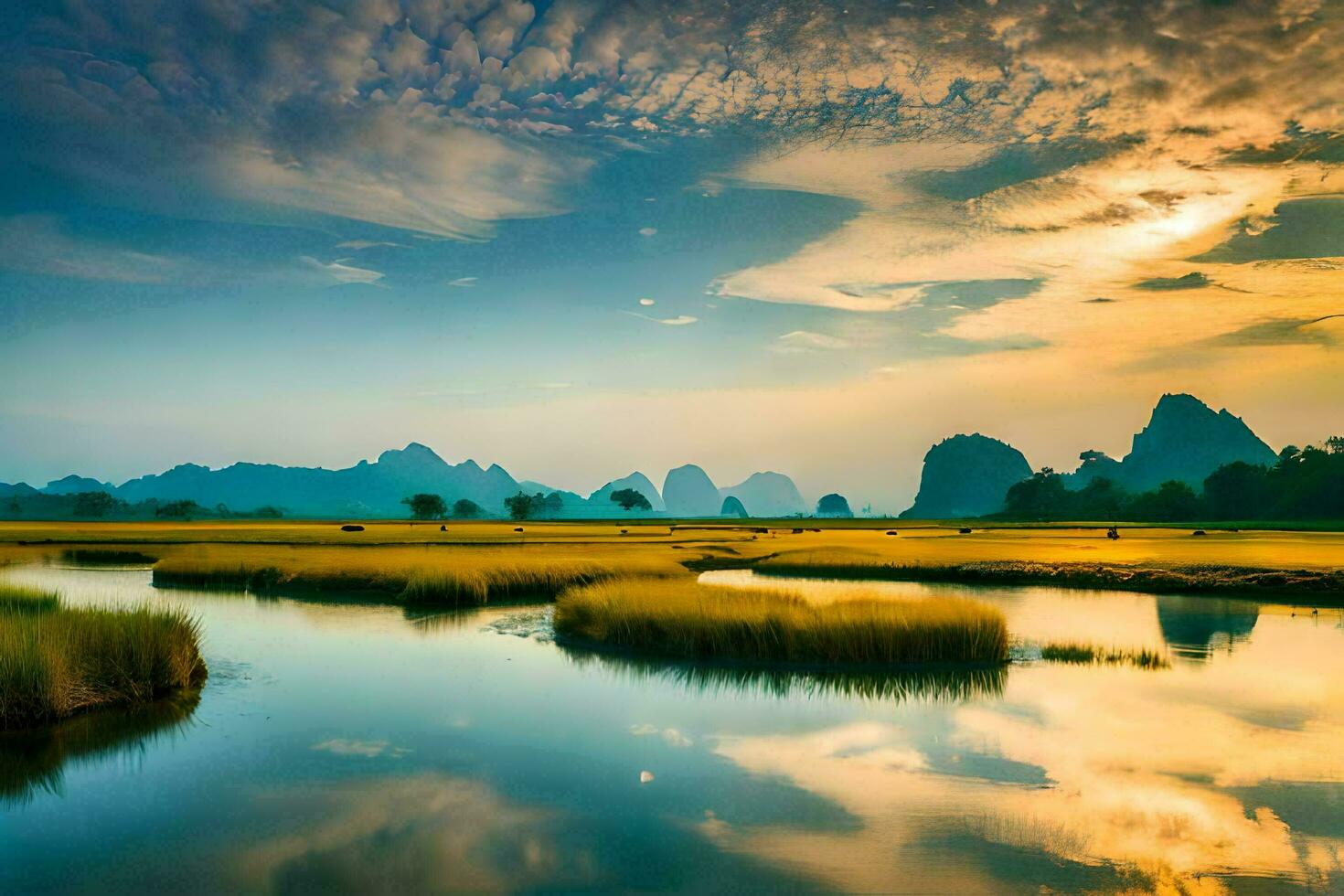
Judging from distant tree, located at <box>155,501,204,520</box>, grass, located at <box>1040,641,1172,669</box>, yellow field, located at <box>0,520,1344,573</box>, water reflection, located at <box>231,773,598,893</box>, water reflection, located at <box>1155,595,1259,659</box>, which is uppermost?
distant tree, located at <box>155,501,204,520</box>

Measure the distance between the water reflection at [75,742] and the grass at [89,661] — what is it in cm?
46

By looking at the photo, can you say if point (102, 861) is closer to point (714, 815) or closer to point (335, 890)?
point (335, 890)

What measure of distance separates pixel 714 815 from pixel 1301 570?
45299mm

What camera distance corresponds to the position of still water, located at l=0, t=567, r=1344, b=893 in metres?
9.52

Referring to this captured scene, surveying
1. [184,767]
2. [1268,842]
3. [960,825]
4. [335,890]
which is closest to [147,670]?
[184,767]

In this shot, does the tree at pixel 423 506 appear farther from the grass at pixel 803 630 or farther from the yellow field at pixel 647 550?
the grass at pixel 803 630

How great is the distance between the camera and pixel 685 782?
12.7m

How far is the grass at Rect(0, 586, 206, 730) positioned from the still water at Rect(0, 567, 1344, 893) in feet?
2.30

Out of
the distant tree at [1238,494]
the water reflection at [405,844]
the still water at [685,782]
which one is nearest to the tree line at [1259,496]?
the distant tree at [1238,494]

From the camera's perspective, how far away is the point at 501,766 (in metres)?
13.4

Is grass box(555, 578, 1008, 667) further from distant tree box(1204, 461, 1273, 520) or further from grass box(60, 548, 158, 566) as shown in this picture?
distant tree box(1204, 461, 1273, 520)

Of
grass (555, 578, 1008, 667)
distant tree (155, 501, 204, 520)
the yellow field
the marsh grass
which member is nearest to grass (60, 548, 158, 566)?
the yellow field

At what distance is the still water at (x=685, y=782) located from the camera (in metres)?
9.52

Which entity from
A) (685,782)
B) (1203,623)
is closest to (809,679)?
(685,782)
